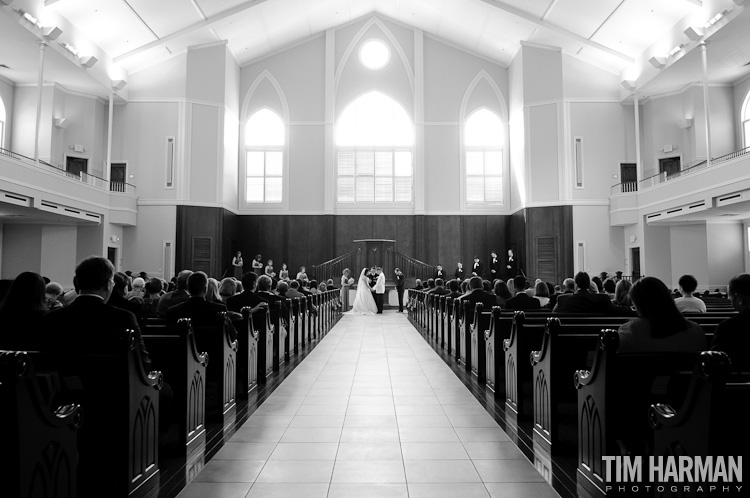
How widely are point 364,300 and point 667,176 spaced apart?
33.4 feet

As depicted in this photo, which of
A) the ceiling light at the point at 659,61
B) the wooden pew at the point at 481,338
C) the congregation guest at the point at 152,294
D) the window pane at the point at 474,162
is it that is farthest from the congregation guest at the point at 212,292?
the window pane at the point at 474,162

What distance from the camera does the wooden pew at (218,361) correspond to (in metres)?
4.99

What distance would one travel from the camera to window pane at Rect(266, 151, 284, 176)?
23.7 meters

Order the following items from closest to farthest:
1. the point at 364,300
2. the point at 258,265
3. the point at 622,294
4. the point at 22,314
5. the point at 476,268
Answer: the point at 22,314, the point at 622,294, the point at 364,300, the point at 258,265, the point at 476,268

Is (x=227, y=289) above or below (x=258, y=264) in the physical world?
below

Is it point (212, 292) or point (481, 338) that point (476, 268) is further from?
point (212, 292)

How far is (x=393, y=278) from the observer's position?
21.3 meters

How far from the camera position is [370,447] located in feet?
13.9

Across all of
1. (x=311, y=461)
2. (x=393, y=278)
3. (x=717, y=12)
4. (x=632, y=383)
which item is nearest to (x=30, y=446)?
(x=311, y=461)

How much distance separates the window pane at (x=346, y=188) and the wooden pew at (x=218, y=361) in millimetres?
18912


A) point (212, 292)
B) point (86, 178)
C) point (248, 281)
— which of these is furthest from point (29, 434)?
point (86, 178)

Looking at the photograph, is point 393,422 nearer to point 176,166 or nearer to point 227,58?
point 176,166

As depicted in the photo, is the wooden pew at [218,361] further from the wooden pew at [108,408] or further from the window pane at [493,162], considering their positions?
the window pane at [493,162]

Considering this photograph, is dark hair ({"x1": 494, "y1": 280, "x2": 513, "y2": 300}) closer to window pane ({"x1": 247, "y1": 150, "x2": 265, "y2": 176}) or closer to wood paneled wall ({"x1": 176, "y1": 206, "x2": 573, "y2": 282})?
wood paneled wall ({"x1": 176, "y1": 206, "x2": 573, "y2": 282})
